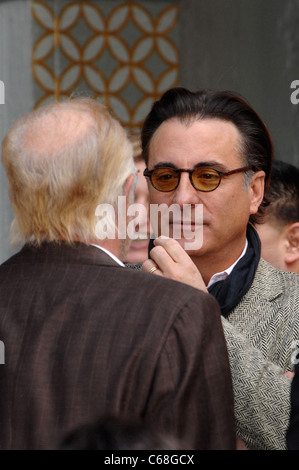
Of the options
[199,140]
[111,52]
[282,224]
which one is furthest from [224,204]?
[111,52]

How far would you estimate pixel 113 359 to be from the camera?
66.9 inches

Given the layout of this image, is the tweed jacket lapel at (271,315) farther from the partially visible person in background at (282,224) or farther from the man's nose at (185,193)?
the partially visible person in background at (282,224)

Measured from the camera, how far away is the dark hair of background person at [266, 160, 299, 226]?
344 cm

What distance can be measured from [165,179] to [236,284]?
1.20 ft

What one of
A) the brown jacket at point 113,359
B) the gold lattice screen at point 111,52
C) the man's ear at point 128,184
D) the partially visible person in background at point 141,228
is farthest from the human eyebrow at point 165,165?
the gold lattice screen at point 111,52

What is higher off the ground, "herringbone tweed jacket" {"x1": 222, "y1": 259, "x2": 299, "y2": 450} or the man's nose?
the man's nose

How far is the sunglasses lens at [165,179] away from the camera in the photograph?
2.46 m

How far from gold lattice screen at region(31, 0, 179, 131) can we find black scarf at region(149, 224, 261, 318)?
10.4 feet

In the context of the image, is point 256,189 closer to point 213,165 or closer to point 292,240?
point 213,165

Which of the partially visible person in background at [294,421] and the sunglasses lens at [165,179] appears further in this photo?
the sunglasses lens at [165,179]

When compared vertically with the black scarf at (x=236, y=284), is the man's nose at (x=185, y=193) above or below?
above

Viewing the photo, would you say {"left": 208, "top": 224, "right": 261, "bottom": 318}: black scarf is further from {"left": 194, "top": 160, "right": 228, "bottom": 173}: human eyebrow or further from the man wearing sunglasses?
{"left": 194, "top": 160, "right": 228, "bottom": 173}: human eyebrow

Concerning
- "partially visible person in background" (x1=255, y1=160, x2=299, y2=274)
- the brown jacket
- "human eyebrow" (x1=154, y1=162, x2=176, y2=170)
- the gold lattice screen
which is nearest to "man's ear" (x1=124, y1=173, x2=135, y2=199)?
the brown jacket
